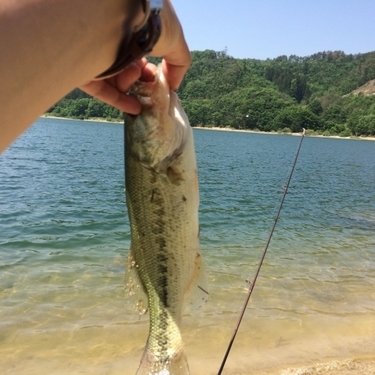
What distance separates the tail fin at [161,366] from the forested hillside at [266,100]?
321ft

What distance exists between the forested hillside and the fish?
320 ft

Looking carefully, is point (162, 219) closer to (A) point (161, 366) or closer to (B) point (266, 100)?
(A) point (161, 366)

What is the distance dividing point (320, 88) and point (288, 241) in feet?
528

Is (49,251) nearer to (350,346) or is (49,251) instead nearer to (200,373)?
(200,373)

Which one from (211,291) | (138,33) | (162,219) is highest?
(138,33)

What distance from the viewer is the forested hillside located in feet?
386

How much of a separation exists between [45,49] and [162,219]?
58.6 inches

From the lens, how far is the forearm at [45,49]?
952 mm

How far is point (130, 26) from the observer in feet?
4.98

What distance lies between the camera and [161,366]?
2645 millimetres

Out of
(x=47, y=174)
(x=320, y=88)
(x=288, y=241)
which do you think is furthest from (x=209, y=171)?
(x=320, y=88)

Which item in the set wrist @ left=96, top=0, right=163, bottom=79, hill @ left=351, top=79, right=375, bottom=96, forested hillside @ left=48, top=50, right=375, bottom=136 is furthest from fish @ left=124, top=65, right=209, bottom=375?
hill @ left=351, top=79, right=375, bottom=96

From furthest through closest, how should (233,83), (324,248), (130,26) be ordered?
(233,83) → (324,248) → (130,26)

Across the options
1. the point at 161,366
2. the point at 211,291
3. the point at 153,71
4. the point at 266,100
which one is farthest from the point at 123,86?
the point at 266,100
